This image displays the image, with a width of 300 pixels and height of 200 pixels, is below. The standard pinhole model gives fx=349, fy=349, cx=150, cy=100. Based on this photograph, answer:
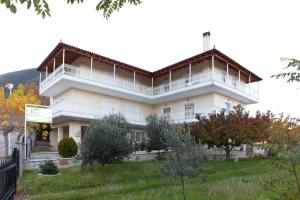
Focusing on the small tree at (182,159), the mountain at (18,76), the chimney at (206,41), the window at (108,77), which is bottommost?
the small tree at (182,159)

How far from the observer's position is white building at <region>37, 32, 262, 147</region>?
1091 inches

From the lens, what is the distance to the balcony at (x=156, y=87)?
89.9ft

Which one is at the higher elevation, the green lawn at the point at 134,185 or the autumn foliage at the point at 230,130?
the autumn foliage at the point at 230,130

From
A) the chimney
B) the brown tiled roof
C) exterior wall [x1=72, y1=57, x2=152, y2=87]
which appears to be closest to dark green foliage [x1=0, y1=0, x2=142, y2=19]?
the brown tiled roof

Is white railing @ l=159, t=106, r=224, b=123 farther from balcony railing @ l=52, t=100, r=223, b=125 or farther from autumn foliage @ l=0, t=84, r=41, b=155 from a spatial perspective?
autumn foliage @ l=0, t=84, r=41, b=155

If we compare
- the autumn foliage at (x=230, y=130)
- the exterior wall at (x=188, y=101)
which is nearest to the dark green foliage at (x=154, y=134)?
the autumn foliage at (x=230, y=130)

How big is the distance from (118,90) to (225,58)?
30.8 ft

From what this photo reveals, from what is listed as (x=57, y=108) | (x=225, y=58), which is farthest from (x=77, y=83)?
(x=225, y=58)

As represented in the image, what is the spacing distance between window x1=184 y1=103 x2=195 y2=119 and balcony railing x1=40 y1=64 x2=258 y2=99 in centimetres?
197

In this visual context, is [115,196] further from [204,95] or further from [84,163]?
[204,95]

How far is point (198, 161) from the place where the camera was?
830cm

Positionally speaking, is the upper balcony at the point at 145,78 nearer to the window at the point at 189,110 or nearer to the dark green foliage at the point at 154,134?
the window at the point at 189,110

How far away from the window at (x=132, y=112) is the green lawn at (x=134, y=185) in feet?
41.8

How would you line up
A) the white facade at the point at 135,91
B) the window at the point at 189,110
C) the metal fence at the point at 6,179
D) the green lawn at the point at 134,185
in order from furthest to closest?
the window at the point at 189,110
the white facade at the point at 135,91
the green lawn at the point at 134,185
the metal fence at the point at 6,179
